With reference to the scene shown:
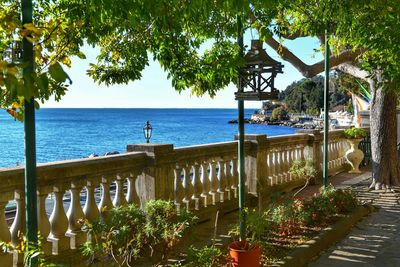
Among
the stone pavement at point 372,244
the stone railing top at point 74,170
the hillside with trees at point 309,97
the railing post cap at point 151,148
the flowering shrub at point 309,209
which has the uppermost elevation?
the hillside with trees at point 309,97

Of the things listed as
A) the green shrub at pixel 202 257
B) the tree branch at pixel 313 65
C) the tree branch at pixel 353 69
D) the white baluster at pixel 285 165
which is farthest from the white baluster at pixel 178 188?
the tree branch at pixel 353 69

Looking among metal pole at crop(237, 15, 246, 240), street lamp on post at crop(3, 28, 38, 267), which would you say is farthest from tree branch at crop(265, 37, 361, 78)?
street lamp on post at crop(3, 28, 38, 267)

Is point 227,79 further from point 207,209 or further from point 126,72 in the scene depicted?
point 207,209

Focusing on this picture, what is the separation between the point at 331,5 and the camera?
20.7ft

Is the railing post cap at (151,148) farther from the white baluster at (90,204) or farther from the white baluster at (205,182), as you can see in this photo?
the white baluster at (205,182)

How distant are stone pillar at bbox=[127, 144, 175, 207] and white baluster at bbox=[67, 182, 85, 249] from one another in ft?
3.98

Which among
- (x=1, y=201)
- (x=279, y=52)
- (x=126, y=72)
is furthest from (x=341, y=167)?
(x=1, y=201)

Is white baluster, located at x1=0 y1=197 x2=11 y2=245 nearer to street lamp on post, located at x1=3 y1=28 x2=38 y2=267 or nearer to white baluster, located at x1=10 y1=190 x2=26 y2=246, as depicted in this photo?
white baluster, located at x1=10 y1=190 x2=26 y2=246

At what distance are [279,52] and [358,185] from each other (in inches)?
156

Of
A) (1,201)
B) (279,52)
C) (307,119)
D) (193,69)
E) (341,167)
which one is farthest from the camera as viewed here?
A: (307,119)

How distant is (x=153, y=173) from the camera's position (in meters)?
6.30

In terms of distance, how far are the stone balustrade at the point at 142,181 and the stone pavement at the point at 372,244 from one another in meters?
1.36

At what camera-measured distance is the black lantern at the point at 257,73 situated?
17.4ft

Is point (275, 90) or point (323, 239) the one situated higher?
point (275, 90)
